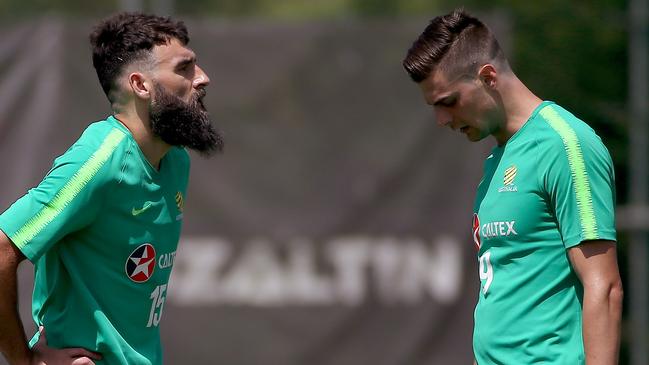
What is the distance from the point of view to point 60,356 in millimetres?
3920

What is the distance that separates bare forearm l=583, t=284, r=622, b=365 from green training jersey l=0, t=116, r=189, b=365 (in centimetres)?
161

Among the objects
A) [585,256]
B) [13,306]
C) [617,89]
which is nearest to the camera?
[585,256]

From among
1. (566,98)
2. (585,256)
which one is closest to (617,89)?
(566,98)

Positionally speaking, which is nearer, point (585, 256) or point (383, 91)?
point (585, 256)

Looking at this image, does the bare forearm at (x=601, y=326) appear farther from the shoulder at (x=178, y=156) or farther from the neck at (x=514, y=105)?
the shoulder at (x=178, y=156)

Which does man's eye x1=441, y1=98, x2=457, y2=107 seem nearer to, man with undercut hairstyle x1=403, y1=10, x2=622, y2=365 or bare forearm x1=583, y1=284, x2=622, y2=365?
man with undercut hairstyle x1=403, y1=10, x2=622, y2=365

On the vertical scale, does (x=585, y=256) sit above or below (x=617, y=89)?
below

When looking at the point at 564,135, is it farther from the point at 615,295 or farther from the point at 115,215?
the point at 115,215

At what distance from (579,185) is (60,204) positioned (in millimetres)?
1768

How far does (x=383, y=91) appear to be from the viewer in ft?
24.4

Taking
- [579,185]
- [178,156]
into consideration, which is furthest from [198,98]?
[579,185]

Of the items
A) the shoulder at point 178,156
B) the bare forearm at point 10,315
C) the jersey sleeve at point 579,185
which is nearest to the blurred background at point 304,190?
the shoulder at point 178,156

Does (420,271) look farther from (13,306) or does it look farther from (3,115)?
(13,306)

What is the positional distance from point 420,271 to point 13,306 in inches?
156
